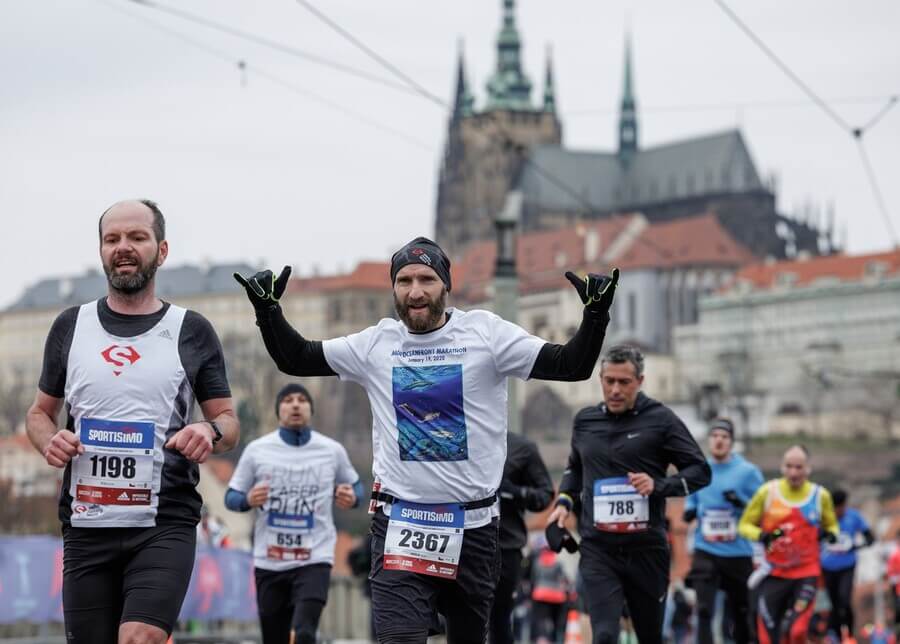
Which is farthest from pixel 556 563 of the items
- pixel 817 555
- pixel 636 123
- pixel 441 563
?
pixel 636 123

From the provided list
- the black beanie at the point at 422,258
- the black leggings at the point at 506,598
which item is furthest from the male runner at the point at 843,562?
the black beanie at the point at 422,258

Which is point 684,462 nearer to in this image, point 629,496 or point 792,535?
point 629,496

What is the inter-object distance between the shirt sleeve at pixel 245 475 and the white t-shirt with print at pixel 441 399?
4.06 metres

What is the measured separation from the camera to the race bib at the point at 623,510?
9906 mm

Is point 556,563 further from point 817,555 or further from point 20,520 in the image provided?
point 20,520

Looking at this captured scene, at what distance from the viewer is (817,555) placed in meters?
13.1

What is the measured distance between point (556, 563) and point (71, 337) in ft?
51.5

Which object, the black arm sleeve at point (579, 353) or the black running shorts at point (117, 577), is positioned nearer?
the black running shorts at point (117, 577)

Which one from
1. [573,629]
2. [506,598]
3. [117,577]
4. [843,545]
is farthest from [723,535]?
[117,577]

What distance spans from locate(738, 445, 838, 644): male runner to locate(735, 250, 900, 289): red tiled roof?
132 metres

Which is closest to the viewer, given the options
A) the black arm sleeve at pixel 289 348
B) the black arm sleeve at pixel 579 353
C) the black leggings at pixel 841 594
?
the black arm sleeve at pixel 579 353

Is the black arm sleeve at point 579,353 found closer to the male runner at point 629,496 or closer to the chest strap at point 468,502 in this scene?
the chest strap at point 468,502

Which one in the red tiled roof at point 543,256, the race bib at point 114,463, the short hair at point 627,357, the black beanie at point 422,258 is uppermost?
the red tiled roof at point 543,256

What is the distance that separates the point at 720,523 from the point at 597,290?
24.7ft
